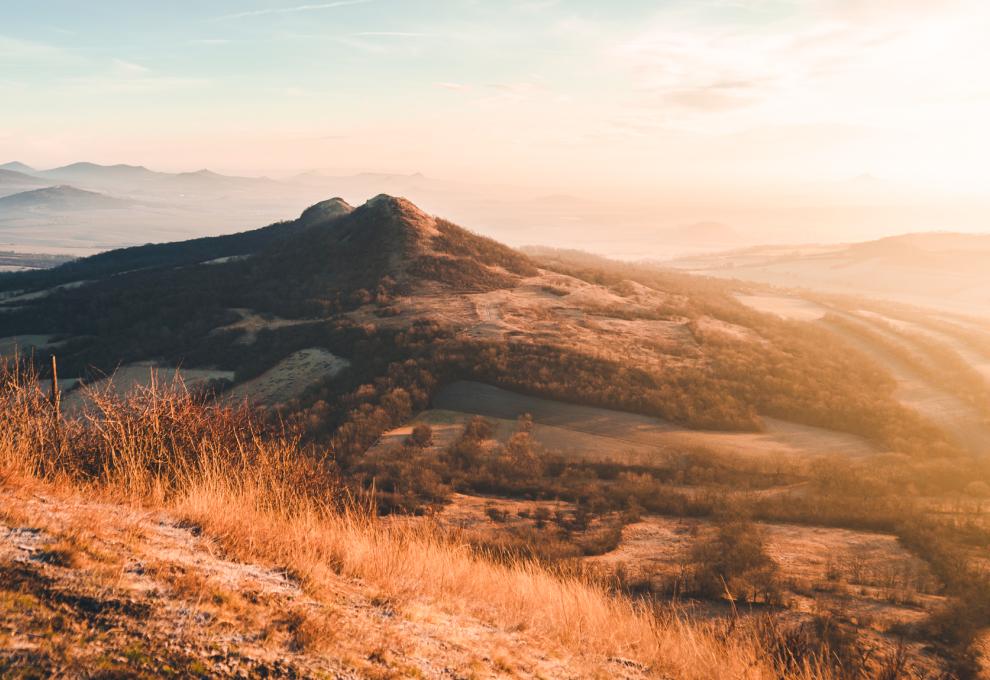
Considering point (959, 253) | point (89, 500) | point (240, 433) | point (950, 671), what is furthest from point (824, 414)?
point (959, 253)

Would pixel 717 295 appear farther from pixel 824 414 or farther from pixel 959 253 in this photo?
pixel 959 253

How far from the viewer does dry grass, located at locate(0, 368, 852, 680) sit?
4742mm

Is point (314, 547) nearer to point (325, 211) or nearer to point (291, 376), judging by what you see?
point (291, 376)

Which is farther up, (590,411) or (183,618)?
(183,618)

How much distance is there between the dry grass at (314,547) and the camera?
4.74 metres

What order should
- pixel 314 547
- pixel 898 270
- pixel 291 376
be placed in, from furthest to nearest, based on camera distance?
pixel 898 270 < pixel 291 376 < pixel 314 547

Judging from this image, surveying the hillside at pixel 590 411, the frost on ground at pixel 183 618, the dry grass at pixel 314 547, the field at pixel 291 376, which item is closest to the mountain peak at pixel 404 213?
the hillside at pixel 590 411

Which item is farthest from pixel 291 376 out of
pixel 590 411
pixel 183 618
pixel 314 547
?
pixel 183 618

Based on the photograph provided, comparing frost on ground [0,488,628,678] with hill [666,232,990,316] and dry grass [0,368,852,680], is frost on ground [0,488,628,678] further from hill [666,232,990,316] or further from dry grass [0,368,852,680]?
hill [666,232,990,316]

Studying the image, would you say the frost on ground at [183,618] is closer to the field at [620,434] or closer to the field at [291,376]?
the field at [620,434]

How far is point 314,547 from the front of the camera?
17.1ft

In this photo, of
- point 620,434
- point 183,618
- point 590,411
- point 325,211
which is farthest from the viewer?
point 325,211

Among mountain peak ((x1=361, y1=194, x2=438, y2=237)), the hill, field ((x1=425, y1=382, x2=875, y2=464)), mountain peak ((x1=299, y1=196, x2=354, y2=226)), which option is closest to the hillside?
field ((x1=425, y1=382, x2=875, y2=464))

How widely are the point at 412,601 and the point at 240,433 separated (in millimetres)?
5279
